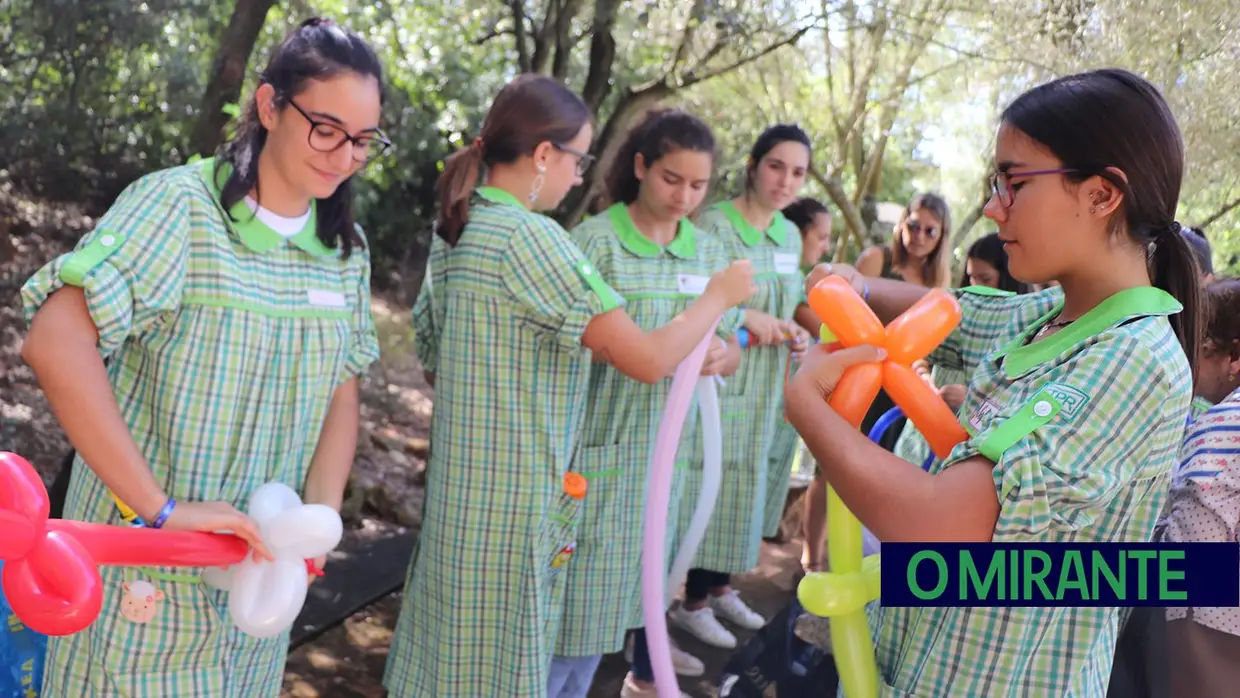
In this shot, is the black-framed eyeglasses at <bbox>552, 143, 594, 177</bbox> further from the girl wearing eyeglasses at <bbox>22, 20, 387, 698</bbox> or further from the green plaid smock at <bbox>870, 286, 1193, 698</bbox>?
the green plaid smock at <bbox>870, 286, 1193, 698</bbox>

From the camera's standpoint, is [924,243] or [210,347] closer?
[210,347]

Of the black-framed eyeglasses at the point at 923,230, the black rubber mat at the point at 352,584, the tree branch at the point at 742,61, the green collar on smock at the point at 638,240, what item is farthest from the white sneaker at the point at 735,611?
the tree branch at the point at 742,61

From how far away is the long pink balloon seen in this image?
6.73 ft

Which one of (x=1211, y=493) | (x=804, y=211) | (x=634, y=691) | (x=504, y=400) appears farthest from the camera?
(x=804, y=211)

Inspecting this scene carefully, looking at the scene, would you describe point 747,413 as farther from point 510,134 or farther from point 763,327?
point 510,134

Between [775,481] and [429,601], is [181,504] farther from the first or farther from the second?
[775,481]

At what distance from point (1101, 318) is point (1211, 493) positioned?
0.68 m

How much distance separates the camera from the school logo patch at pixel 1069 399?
1024 millimetres

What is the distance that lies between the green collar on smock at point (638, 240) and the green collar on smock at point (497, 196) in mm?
616

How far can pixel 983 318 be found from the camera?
1.52 m

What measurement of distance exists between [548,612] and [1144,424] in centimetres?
142

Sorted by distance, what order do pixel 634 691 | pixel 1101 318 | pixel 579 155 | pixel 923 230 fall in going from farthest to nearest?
pixel 923 230 → pixel 634 691 → pixel 579 155 → pixel 1101 318

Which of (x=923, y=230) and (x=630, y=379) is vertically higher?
(x=923, y=230)

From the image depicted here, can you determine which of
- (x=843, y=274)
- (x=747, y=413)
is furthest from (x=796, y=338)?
(x=843, y=274)
